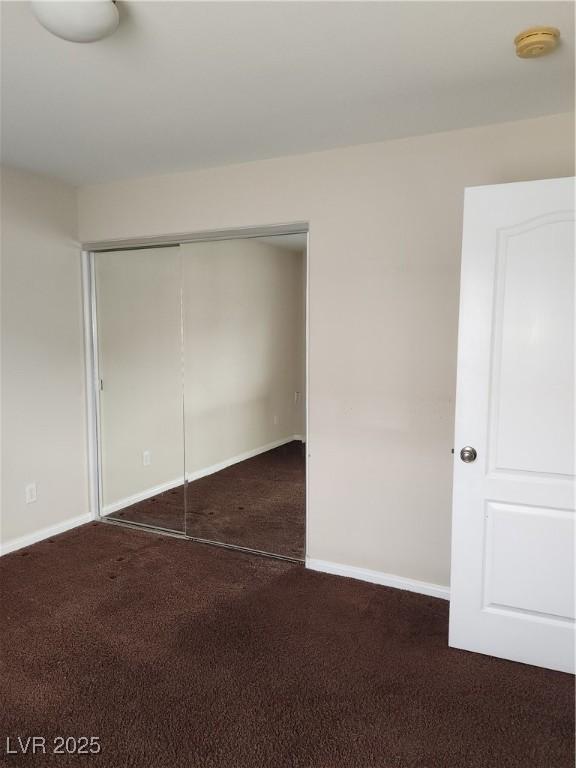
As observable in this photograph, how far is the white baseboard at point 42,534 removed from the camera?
3.56 meters

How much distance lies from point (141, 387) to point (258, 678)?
89.9 inches

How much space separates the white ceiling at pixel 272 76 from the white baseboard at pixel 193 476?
1732 millimetres

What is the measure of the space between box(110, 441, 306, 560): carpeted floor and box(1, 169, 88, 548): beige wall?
0.59 m

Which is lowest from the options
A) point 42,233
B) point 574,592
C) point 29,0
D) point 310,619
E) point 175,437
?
point 310,619

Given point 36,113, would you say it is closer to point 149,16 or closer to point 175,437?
point 149,16

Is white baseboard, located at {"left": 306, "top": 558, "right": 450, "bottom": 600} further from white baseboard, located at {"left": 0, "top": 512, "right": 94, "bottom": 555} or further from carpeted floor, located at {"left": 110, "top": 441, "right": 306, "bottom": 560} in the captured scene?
white baseboard, located at {"left": 0, "top": 512, "right": 94, "bottom": 555}

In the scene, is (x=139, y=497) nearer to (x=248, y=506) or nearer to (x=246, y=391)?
(x=248, y=506)

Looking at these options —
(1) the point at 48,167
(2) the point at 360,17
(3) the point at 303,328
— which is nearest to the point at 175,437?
(3) the point at 303,328

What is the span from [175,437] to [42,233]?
1.62m

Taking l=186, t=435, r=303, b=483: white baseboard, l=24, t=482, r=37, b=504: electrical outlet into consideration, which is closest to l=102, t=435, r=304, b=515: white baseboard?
l=186, t=435, r=303, b=483: white baseboard

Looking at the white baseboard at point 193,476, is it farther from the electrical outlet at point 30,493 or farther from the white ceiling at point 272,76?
the white ceiling at point 272,76

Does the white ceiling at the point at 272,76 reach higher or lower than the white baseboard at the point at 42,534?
higher

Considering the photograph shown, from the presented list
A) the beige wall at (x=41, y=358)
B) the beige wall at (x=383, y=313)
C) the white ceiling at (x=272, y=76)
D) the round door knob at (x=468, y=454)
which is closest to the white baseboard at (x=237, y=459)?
the beige wall at (x=383, y=313)

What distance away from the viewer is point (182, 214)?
11.6 feet
